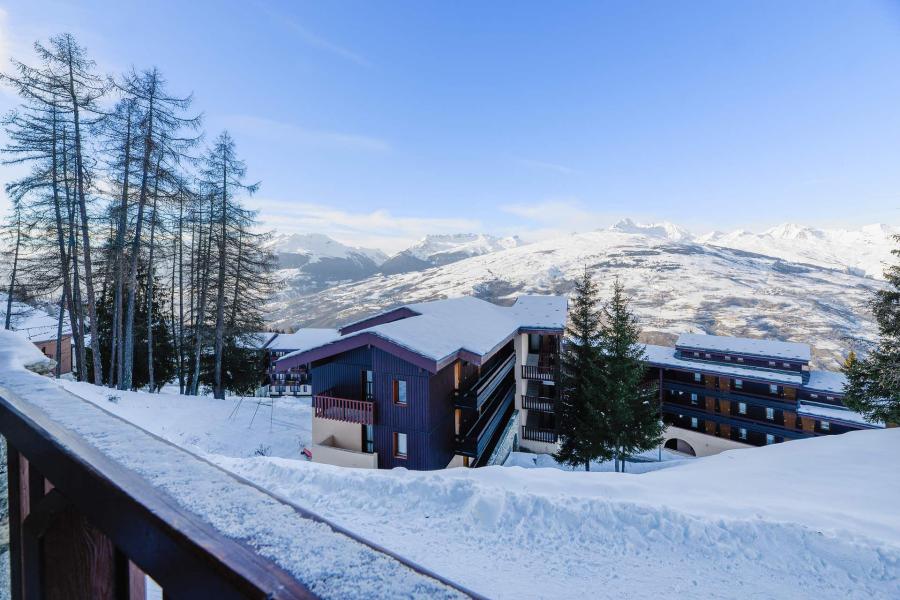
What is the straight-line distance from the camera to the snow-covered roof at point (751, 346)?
32.4 m

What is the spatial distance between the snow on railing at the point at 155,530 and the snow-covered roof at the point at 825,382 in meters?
41.4

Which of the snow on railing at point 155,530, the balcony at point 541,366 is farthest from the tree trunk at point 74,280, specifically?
the balcony at point 541,366

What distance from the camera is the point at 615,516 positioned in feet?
22.2

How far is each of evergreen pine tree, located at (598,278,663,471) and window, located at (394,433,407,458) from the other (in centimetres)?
1070

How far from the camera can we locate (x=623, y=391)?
63.1 feet

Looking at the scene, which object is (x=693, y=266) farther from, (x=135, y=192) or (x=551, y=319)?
(x=135, y=192)

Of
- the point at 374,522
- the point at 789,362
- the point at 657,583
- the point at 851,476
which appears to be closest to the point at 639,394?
the point at 851,476

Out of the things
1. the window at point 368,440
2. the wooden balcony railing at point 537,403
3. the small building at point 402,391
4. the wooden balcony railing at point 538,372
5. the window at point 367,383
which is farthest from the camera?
the wooden balcony railing at point 537,403

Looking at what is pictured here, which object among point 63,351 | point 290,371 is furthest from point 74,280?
point 63,351

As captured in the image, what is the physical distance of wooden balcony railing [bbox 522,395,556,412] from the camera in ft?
87.6

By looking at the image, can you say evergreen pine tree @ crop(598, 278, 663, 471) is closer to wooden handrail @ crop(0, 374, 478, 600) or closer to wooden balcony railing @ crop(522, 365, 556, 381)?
wooden balcony railing @ crop(522, 365, 556, 381)

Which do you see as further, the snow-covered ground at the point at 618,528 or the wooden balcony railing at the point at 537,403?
the wooden balcony railing at the point at 537,403

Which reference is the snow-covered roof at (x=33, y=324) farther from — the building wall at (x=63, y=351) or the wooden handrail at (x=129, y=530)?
the wooden handrail at (x=129, y=530)

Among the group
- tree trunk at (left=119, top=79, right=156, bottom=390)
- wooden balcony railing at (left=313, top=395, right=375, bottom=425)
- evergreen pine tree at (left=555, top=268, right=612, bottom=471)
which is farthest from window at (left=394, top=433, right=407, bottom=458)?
tree trunk at (left=119, top=79, right=156, bottom=390)
